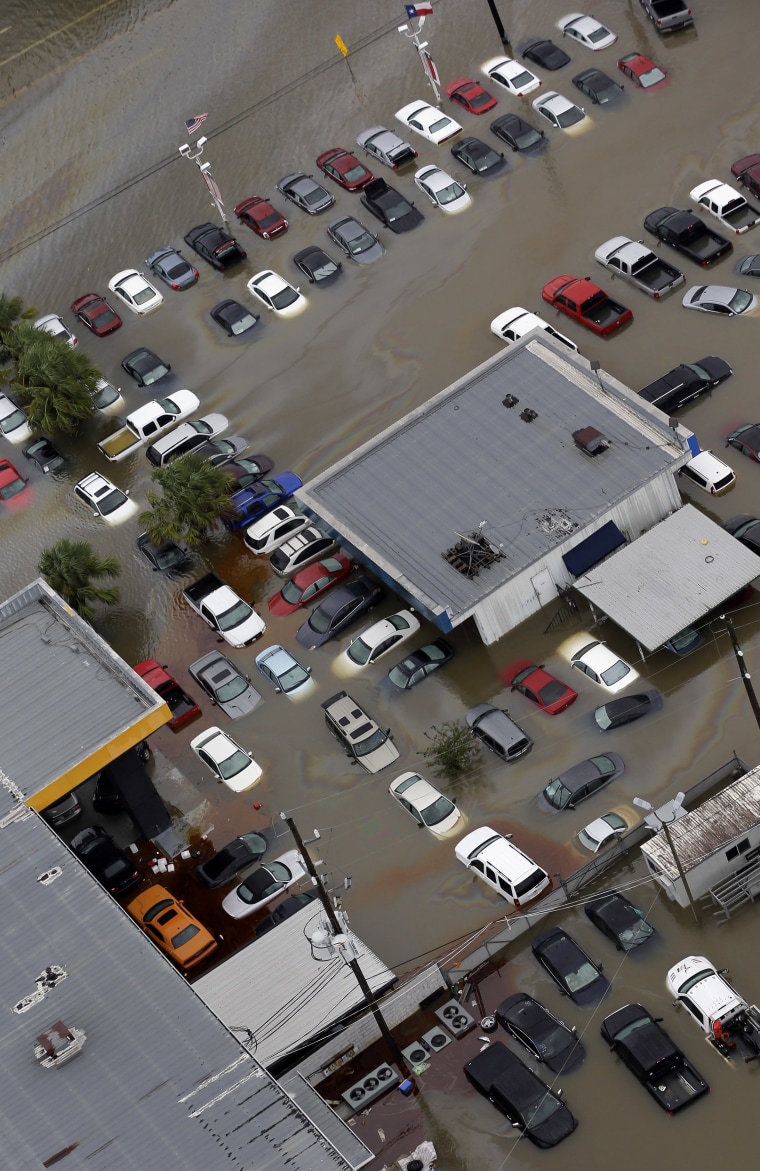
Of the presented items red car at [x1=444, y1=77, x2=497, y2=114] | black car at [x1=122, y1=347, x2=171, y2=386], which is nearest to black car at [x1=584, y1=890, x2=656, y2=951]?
black car at [x1=122, y1=347, x2=171, y2=386]

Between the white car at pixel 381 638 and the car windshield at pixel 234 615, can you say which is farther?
the car windshield at pixel 234 615

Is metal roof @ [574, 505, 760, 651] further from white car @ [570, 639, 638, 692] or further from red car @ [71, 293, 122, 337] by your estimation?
red car @ [71, 293, 122, 337]

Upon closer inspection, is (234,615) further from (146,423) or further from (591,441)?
(591,441)

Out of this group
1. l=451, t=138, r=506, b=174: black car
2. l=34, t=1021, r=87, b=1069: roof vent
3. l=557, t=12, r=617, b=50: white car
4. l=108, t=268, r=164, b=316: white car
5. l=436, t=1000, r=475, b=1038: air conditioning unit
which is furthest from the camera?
l=557, t=12, r=617, b=50: white car

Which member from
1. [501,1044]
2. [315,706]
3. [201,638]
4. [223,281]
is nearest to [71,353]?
[223,281]

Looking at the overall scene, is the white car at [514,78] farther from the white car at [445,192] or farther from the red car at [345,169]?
the red car at [345,169]

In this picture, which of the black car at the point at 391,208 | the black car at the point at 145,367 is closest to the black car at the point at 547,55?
the black car at the point at 391,208

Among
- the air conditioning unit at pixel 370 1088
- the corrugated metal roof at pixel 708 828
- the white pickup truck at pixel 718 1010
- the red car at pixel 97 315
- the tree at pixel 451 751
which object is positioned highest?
A: the red car at pixel 97 315
